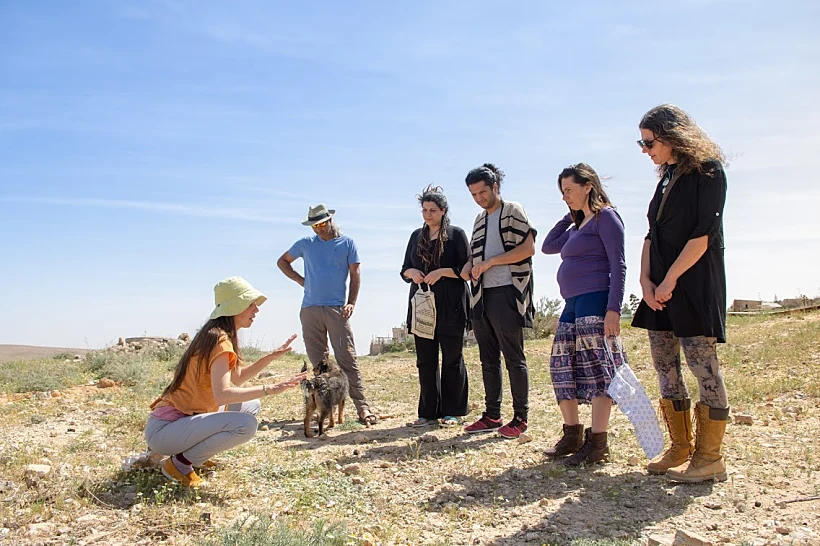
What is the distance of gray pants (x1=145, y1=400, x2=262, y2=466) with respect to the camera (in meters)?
4.16

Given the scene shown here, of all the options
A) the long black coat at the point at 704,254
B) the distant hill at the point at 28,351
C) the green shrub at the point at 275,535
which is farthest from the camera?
the distant hill at the point at 28,351

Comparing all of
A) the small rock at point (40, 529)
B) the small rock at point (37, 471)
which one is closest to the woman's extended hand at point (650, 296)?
the small rock at point (40, 529)

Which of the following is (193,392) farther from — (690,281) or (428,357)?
(690,281)

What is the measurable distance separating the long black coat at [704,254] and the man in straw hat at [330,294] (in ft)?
11.1

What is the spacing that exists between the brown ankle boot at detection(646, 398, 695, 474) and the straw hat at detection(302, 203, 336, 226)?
3768 millimetres

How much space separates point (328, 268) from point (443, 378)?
1640 mm

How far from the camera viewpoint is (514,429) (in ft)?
18.6

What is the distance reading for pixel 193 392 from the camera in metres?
4.31

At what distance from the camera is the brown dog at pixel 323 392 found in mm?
6250

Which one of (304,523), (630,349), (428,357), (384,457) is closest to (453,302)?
(428,357)

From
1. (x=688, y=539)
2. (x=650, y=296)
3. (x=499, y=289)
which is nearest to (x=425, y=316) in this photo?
(x=499, y=289)

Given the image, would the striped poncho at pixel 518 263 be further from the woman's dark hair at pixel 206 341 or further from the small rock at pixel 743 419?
the woman's dark hair at pixel 206 341

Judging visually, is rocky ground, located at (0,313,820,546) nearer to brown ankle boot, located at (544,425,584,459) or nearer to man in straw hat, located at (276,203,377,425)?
brown ankle boot, located at (544,425,584,459)

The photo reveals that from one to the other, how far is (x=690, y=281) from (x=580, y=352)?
951mm
